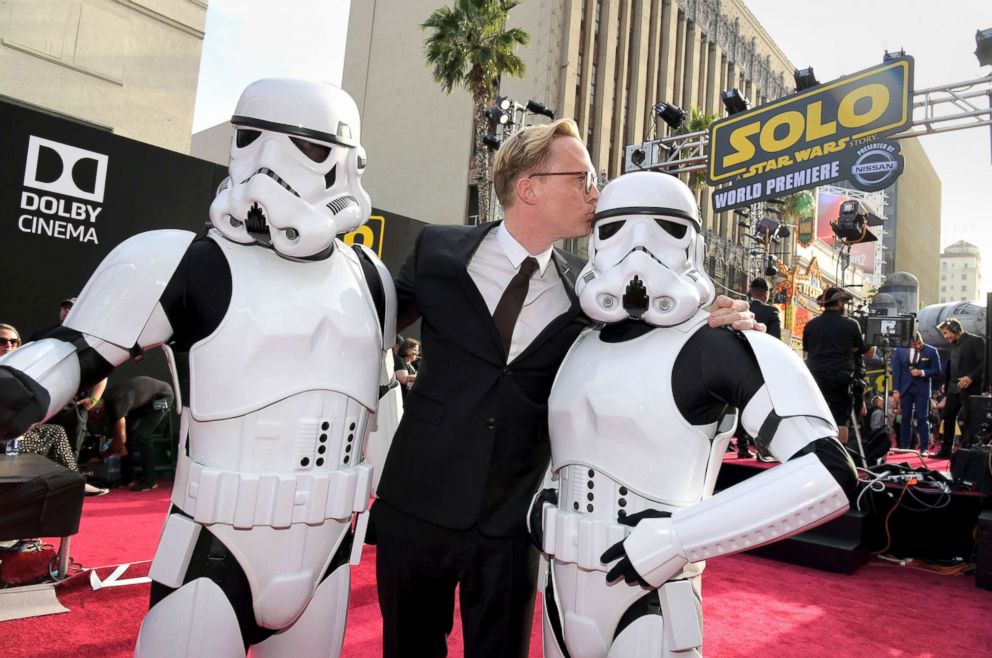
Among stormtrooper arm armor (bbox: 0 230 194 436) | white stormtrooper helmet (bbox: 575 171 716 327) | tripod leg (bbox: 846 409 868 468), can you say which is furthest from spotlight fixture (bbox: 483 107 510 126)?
stormtrooper arm armor (bbox: 0 230 194 436)

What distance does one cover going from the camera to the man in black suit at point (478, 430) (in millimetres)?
1793

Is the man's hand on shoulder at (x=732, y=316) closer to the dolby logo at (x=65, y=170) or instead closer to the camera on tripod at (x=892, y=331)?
the dolby logo at (x=65, y=170)

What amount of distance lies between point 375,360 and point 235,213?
51 cm

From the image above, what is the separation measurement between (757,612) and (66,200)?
6.60 metres

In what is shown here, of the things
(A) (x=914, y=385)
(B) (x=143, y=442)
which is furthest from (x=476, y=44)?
Result: (B) (x=143, y=442)

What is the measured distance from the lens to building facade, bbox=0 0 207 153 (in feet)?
39.1

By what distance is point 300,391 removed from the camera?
1629 mm

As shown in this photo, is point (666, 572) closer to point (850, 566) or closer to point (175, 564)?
point (175, 564)

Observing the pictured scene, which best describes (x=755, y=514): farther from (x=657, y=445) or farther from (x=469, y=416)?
(x=469, y=416)

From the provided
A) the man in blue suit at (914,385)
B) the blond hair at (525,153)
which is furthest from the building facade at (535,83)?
the blond hair at (525,153)

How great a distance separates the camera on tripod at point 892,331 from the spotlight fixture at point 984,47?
4.85 m

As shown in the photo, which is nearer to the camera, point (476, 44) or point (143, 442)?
point (143, 442)

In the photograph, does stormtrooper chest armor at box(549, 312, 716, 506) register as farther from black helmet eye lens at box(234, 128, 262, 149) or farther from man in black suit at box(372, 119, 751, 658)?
black helmet eye lens at box(234, 128, 262, 149)

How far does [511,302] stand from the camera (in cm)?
192
